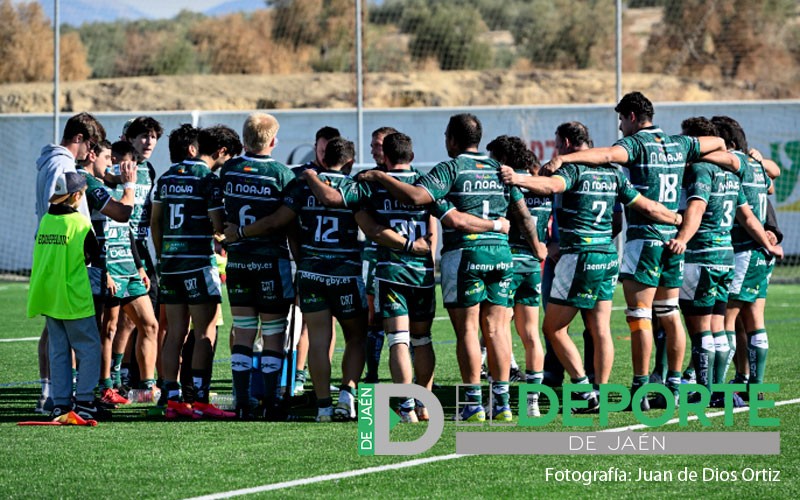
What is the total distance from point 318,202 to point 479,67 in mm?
27293

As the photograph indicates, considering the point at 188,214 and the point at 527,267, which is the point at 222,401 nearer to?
the point at 188,214

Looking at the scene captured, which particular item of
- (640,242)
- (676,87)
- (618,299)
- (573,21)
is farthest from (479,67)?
(640,242)

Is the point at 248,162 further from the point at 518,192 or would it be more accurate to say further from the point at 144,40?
the point at 144,40

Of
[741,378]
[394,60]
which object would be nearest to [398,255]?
[741,378]

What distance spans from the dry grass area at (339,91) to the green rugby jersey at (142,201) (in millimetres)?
22492

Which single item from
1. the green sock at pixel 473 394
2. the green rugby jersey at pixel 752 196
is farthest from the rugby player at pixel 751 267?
the green sock at pixel 473 394

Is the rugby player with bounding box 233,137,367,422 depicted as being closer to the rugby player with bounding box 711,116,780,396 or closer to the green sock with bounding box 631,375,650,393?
the green sock with bounding box 631,375,650,393

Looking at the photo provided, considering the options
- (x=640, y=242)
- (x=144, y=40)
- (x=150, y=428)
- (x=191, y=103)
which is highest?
(x=144, y=40)

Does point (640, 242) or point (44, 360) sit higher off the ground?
point (640, 242)

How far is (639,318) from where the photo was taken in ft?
31.8

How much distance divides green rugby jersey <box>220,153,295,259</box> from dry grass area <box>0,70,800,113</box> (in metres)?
24.3

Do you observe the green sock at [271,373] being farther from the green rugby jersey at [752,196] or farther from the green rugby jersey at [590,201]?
the green rugby jersey at [752,196]

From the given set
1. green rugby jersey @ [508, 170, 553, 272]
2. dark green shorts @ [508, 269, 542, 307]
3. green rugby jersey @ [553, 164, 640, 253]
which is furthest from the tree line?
green rugby jersey @ [553, 164, 640, 253]

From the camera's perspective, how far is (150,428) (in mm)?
8898
